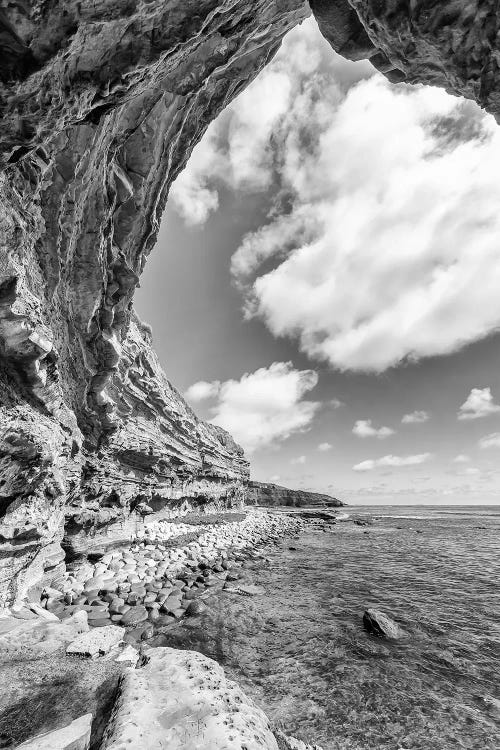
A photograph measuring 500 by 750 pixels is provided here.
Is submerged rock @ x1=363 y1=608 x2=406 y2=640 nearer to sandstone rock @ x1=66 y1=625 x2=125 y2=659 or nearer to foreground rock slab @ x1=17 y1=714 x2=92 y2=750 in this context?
sandstone rock @ x1=66 y1=625 x2=125 y2=659

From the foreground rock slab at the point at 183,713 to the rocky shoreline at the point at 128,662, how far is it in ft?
0.05

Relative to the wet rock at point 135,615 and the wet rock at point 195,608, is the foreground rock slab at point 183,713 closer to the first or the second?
the wet rock at point 135,615

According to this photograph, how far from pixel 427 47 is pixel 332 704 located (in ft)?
41.0

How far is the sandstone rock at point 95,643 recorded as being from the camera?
20.3 ft

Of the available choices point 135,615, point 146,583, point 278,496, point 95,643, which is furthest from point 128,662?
point 278,496

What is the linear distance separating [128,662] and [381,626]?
7.91 meters

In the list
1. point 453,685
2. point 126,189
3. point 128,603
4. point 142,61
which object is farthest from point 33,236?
point 453,685

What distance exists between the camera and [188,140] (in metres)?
11.8

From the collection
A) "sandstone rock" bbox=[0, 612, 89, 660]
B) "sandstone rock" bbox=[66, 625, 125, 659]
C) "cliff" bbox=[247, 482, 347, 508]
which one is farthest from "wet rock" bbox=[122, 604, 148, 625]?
"cliff" bbox=[247, 482, 347, 508]

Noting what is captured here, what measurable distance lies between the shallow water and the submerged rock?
0.26 m

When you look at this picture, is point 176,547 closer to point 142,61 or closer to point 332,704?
point 332,704

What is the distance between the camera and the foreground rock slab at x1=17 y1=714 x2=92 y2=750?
12.2 feet

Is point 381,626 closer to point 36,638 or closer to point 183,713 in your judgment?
point 183,713

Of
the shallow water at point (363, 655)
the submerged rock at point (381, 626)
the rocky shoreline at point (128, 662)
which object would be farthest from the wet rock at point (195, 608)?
the submerged rock at point (381, 626)
